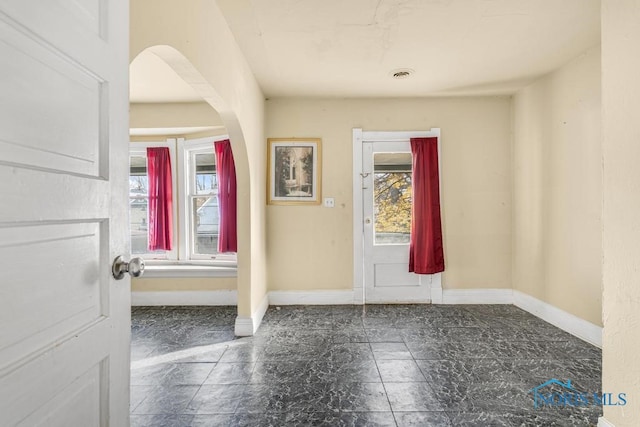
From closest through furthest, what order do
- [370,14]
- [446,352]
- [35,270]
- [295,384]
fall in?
[35,270] → [295,384] → [370,14] → [446,352]

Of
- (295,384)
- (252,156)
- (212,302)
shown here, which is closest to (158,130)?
(252,156)

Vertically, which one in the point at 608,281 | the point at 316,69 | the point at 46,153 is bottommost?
the point at 608,281

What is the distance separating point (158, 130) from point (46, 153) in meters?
3.80

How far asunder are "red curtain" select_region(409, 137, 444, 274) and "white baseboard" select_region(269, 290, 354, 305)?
34.1 inches

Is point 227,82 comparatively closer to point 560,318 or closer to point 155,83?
point 155,83

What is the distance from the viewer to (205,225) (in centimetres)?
422

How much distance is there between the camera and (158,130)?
4039 mm

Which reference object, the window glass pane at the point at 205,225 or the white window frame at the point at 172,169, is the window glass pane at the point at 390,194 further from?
the white window frame at the point at 172,169

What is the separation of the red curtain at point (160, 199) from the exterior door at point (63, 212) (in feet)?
11.3

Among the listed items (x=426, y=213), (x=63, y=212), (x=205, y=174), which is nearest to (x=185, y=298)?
(x=205, y=174)

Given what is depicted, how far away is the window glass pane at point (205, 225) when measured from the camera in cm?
419

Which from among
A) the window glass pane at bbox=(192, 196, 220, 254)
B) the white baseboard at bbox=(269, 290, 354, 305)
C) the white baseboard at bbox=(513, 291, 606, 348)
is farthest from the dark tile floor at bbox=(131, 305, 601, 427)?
the window glass pane at bbox=(192, 196, 220, 254)

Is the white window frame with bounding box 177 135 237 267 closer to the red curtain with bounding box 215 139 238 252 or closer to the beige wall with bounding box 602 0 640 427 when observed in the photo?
the red curtain with bounding box 215 139 238 252

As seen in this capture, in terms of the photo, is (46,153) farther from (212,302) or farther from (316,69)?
(212,302)
